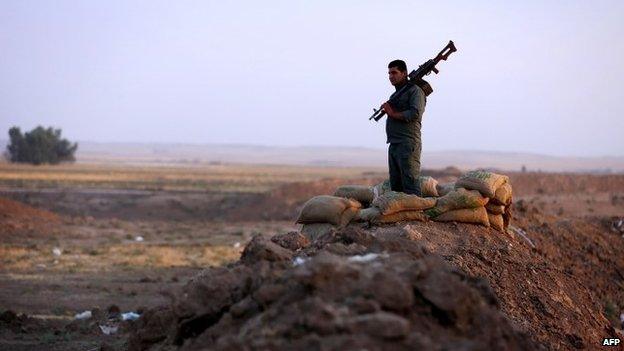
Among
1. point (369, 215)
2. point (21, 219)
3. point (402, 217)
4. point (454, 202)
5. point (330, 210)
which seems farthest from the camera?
point (21, 219)

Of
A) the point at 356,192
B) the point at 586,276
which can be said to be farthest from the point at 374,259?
the point at 586,276

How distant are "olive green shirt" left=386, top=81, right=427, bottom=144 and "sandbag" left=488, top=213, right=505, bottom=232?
2.00 metres

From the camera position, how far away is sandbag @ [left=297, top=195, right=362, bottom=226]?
391 inches

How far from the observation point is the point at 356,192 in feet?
35.0

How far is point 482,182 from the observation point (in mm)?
10586

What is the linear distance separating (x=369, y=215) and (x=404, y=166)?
694 mm

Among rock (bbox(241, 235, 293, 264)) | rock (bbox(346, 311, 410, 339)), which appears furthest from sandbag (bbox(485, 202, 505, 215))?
rock (bbox(346, 311, 410, 339))

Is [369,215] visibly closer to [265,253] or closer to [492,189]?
[492,189]

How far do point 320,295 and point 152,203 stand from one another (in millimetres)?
35067

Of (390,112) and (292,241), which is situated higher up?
(390,112)

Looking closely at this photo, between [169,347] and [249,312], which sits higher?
[249,312]

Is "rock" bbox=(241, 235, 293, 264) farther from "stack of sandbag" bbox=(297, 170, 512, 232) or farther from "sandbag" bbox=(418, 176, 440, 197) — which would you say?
"sandbag" bbox=(418, 176, 440, 197)

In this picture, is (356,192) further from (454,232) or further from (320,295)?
(320,295)
